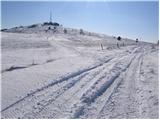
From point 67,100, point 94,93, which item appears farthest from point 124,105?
point 67,100

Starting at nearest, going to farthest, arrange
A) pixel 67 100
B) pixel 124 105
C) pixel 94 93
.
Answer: pixel 124 105 < pixel 67 100 < pixel 94 93

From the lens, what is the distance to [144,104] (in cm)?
672

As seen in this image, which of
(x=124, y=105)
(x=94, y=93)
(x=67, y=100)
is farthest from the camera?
(x=94, y=93)

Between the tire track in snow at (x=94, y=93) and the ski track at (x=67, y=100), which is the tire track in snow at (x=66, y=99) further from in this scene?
the tire track in snow at (x=94, y=93)

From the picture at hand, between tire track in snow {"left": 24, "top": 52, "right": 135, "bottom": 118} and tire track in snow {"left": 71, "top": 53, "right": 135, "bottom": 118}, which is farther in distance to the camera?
tire track in snow {"left": 71, "top": 53, "right": 135, "bottom": 118}

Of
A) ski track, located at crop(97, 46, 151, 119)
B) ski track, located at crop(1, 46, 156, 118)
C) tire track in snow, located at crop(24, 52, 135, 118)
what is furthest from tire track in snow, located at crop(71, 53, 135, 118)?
ski track, located at crop(97, 46, 151, 119)

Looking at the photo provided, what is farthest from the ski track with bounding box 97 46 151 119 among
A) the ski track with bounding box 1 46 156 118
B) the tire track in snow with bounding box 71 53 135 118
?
the tire track in snow with bounding box 71 53 135 118

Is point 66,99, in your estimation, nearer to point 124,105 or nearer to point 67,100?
point 67,100

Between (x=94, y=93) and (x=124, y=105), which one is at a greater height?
(x=94, y=93)

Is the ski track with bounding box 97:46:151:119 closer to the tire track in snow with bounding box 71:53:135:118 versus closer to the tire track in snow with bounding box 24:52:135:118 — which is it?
the tire track in snow with bounding box 71:53:135:118

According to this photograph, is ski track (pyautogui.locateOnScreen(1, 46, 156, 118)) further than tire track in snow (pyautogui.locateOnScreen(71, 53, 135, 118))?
No

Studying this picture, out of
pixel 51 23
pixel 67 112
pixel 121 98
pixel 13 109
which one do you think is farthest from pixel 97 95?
pixel 51 23

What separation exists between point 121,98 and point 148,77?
4.01 m

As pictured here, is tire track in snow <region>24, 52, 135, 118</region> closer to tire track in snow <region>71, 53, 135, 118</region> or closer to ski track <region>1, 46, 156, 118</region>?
ski track <region>1, 46, 156, 118</region>
